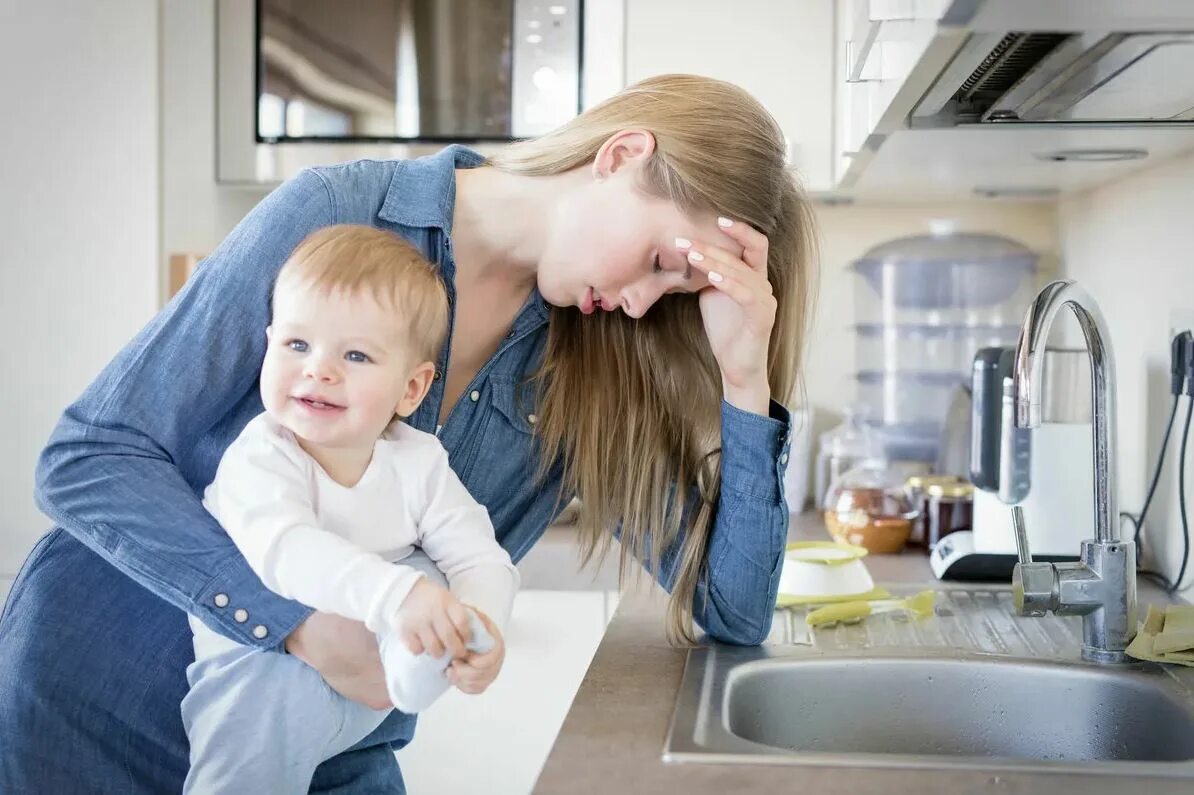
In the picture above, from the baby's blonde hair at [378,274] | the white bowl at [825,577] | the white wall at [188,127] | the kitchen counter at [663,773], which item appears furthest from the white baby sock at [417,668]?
the white wall at [188,127]

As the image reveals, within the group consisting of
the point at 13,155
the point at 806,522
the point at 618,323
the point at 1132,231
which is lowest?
the point at 806,522

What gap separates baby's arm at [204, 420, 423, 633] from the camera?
3.13ft

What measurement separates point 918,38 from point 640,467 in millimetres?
560

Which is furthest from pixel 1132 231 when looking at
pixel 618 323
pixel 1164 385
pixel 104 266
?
pixel 104 266

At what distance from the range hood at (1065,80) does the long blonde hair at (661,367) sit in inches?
7.6

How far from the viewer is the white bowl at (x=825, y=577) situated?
1.72m

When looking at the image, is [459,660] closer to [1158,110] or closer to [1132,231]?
[1158,110]

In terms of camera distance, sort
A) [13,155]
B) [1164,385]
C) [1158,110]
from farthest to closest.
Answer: [13,155] → [1164,385] → [1158,110]

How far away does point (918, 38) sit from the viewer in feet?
3.41

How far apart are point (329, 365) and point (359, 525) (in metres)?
0.13

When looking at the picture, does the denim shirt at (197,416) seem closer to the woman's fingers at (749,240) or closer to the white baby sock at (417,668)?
the white baby sock at (417,668)

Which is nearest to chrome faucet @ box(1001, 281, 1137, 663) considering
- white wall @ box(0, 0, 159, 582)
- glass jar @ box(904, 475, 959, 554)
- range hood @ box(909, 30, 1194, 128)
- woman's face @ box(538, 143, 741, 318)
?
range hood @ box(909, 30, 1194, 128)

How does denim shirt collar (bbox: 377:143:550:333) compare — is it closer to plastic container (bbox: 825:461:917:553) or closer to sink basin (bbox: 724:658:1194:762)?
sink basin (bbox: 724:658:1194:762)

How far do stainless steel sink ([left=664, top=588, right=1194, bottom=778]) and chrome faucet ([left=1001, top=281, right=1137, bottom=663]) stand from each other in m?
0.04
